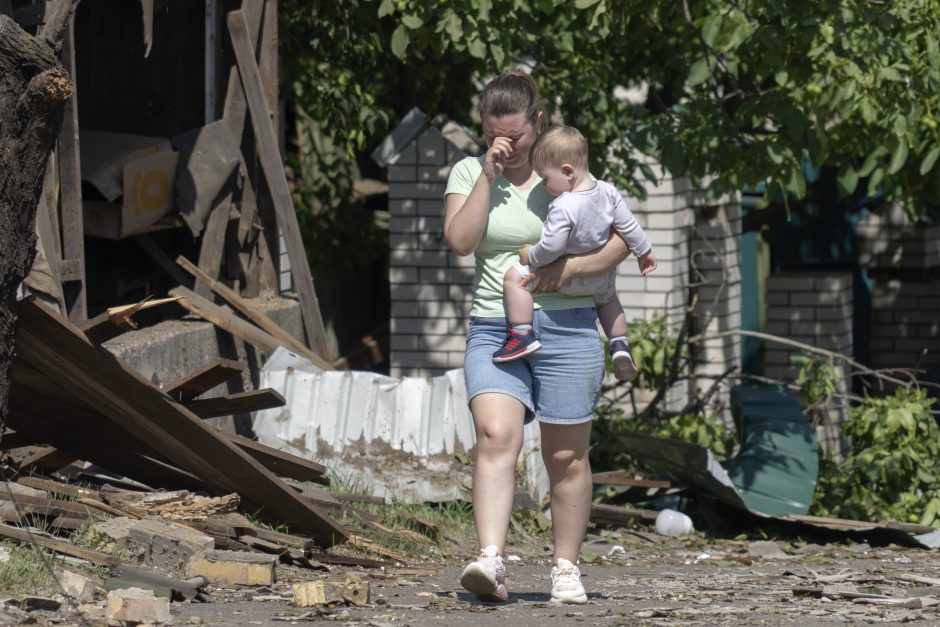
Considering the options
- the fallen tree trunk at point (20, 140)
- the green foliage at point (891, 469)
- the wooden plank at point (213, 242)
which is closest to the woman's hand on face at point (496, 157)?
the fallen tree trunk at point (20, 140)

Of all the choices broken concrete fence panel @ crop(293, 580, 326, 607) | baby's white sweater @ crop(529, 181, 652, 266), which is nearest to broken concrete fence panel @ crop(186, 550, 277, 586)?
broken concrete fence panel @ crop(293, 580, 326, 607)

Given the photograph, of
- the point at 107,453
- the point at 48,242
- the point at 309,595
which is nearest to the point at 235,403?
the point at 107,453

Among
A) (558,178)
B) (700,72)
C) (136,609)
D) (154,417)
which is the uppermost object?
(700,72)

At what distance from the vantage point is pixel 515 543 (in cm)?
605

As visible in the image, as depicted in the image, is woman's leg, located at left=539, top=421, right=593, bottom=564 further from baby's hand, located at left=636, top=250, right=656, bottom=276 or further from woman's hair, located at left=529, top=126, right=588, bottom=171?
woman's hair, located at left=529, top=126, right=588, bottom=171

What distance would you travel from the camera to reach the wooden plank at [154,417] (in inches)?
169

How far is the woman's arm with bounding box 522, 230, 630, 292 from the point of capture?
418cm

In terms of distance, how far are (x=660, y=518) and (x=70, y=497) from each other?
3073mm

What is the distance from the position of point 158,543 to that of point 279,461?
3.16 feet

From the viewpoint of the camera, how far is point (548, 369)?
4.24 m

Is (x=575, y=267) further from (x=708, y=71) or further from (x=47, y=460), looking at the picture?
(x=708, y=71)

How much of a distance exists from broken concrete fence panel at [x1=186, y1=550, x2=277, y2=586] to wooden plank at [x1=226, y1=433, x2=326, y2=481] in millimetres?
882

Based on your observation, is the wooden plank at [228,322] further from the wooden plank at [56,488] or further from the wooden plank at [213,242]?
the wooden plank at [56,488]

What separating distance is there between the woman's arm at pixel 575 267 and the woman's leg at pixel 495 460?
1.17ft
